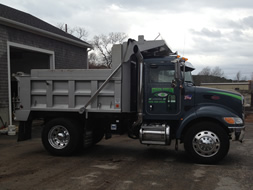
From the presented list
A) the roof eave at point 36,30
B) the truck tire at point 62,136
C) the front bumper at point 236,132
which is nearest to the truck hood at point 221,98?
the front bumper at point 236,132

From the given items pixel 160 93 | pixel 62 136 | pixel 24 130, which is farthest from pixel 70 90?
pixel 160 93

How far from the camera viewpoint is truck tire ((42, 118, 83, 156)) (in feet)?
24.2

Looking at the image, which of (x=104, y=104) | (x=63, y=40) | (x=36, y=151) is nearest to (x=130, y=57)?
(x=104, y=104)

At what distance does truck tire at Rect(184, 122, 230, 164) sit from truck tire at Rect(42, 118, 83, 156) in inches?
114

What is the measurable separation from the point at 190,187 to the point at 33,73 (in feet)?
17.0

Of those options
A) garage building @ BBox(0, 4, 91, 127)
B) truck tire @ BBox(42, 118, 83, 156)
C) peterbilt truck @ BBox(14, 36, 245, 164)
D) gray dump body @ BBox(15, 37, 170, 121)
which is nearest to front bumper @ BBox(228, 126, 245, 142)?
peterbilt truck @ BBox(14, 36, 245, 164)

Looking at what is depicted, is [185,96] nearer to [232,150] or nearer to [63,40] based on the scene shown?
A: [232,150]

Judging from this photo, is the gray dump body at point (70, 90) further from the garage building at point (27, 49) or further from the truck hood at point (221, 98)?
the garage building at point (27, 49)

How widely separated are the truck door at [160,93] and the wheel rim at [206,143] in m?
0.84

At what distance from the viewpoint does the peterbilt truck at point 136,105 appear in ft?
21.6

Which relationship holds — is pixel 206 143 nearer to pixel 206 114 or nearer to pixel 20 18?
pixel 206 114

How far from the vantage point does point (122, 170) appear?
20.0ft

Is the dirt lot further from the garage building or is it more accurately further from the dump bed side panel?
the garage building

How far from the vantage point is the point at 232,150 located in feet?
27.1
